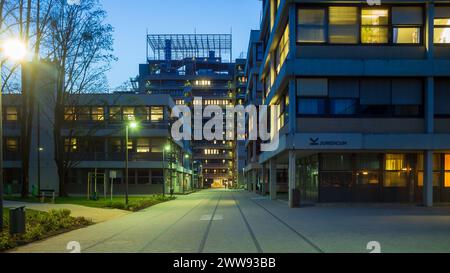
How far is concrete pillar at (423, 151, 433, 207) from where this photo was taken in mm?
30422

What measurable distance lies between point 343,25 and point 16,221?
2428cm

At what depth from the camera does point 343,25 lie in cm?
3188

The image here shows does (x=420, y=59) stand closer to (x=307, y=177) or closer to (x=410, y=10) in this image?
(x=410, y=10)

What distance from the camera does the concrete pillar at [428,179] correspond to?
30422 millimetres

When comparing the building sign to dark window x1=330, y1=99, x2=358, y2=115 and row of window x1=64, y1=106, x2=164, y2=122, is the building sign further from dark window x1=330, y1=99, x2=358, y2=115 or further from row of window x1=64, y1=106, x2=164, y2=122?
row of window x1=64, y1=106, x2=164, y2=122

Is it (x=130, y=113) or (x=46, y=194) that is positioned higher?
(x=130, y=113)

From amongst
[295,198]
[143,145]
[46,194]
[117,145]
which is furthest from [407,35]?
[117,145]

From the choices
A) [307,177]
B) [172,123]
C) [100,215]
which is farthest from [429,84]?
[172,123]

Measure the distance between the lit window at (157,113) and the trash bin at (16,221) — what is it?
5251 cm

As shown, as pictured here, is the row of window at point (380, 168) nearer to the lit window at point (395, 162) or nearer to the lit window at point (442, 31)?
the lit window at point (395, 162)

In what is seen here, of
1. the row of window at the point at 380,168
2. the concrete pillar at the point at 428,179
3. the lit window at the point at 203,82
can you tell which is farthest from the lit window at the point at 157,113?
the lit window at the point at 203,82

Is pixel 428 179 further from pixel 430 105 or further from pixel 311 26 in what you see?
pixel 311 26

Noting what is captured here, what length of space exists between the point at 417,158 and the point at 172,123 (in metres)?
45.6

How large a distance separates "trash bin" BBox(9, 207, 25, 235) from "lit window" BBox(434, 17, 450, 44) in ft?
91.0
